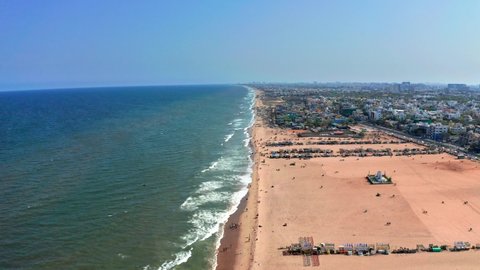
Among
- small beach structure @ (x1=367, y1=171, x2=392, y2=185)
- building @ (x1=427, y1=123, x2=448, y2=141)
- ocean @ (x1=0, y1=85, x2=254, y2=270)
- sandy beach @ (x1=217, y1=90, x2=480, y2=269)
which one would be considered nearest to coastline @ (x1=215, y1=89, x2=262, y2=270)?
sandy beach @ (x1=217, y1=90, x2=480, y2=269)

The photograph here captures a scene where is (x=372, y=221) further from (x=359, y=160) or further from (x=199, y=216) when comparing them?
(x=359, y=160)

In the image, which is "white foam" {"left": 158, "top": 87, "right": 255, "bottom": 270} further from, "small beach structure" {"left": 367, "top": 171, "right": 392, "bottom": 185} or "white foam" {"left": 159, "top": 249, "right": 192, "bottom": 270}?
"small beach structure" {"left": 367, "top": 171, "right": 392, "bottom": 185}

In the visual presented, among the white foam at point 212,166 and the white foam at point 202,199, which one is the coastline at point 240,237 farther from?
the white foam at point 212,166

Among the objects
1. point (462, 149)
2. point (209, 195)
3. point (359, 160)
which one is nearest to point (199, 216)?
point (209, 195)

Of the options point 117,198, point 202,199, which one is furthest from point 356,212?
point 117,198

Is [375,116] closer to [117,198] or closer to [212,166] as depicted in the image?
[212,166]
